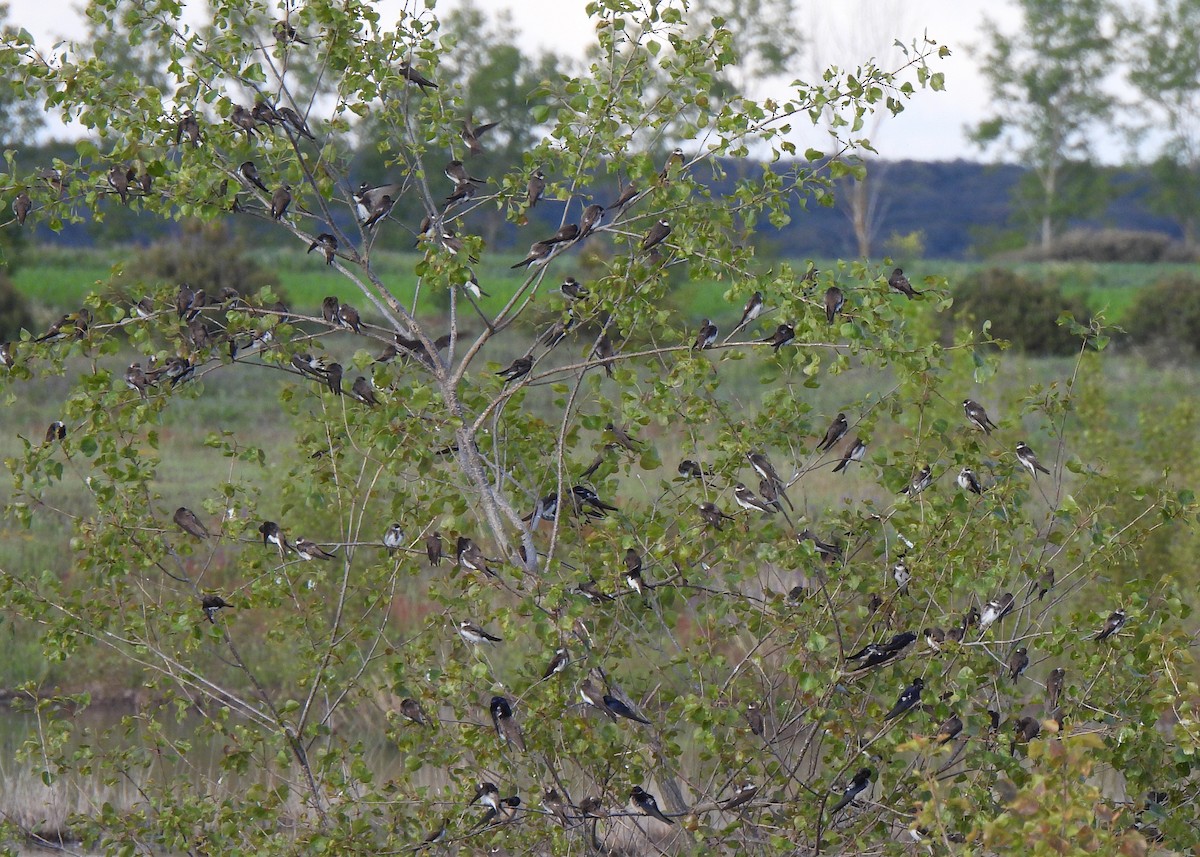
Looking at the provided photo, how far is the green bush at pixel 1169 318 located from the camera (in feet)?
98.8

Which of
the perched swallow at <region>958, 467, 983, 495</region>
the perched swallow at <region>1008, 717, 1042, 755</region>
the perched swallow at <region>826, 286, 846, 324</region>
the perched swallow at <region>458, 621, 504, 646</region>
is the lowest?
the perched swallow at <region>1008, 717, 1042, 755</region>

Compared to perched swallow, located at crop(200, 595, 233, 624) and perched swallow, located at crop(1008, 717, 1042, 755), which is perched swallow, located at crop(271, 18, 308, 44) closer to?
perched swallow, located at crop(200, 595, 233, 624)

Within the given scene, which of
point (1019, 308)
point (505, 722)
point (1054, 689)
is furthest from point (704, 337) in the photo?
point (1019, 308)

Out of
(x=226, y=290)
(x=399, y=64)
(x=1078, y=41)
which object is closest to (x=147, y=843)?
(x=226, y=290)

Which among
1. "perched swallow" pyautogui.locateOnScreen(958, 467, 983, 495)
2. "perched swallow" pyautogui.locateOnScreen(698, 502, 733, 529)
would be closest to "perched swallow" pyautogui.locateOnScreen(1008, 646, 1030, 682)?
"perched swallow" pyautogui.locateOnScreen(958, 467, 983, 495)

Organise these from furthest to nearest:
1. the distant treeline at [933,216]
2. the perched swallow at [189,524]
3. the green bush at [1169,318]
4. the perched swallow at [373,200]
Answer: the distant treeline at [933,216], the green bush at [1169,318], the perched swallow at [189,524], the perched swallow at [373,200]

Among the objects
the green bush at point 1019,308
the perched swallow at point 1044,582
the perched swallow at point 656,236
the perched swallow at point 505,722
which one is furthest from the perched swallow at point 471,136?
the green bush at point 1019,308

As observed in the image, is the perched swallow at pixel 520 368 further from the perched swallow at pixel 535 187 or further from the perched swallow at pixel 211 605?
the perched swallow at pixel 211 605

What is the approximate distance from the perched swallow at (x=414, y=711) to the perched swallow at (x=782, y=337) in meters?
1.69

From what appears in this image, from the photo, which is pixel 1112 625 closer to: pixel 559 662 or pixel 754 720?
pixel 754 720

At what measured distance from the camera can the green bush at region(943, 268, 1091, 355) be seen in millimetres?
29250

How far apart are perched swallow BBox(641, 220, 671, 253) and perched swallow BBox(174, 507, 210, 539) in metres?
1.84

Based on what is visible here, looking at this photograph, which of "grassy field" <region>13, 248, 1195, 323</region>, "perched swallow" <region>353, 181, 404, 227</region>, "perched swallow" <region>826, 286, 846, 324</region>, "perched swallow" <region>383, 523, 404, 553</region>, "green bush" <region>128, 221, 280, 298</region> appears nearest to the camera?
"perched swallow" <region>826, 286, 846, 324</region>

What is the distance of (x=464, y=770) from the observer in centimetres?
479
